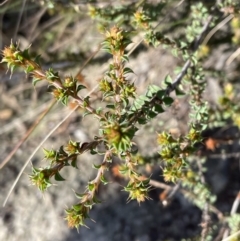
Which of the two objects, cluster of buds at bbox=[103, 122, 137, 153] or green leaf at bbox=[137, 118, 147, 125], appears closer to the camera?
cluster of buds at bbox=[103, 122, 137, 153]

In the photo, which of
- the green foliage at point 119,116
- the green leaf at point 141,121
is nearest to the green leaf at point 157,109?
the green foliage at point 119,116

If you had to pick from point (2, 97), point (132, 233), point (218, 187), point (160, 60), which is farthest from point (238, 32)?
point (2, 97)

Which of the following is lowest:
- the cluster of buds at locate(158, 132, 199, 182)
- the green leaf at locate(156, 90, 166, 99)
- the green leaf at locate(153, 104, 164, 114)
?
the cluster of buds at locate(158, 132, 199, 182)

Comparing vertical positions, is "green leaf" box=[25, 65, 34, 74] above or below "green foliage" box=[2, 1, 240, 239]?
above

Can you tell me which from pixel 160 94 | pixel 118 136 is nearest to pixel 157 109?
pixel 160 94

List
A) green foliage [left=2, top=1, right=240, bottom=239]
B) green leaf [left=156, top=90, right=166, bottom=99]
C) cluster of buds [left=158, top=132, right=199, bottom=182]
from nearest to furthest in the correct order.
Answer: green foliage [left=2, top=1, right=240, bottom=239]
cluster of buds [left=158, top=132, right=199, bottom=182]
green leaf [left=156, top=90, right=166, bottom=99]

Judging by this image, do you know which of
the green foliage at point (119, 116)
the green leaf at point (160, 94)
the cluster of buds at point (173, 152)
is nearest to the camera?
the green foliage at point (119, 116)

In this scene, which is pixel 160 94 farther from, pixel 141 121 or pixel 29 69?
pixel 29 69

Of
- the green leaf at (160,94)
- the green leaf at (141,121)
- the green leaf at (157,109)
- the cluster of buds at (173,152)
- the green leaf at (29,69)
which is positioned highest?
the green leaf at (29,69)

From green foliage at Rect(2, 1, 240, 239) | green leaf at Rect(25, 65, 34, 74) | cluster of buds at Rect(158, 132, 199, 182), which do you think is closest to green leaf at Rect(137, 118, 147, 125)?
green foliage at Rect(2, 1, 240, 239)

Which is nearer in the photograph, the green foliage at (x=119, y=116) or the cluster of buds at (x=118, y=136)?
the cluster of buds at (x=118, y=136)

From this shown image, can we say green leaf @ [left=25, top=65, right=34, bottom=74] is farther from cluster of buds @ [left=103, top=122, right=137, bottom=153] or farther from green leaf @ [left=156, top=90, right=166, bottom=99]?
green leaf @ [left=156, top=90, right=166, bottom=99]

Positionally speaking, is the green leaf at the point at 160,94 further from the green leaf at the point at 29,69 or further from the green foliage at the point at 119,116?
the green leaf at the point at 29,69
